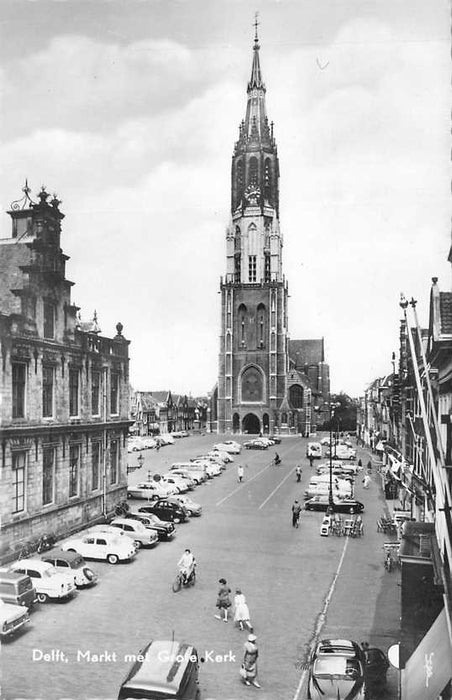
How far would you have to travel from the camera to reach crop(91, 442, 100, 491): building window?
30.5 meters

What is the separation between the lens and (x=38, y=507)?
24.9 metres

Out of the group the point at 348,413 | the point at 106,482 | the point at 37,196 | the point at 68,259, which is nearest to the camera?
the point at 37,196

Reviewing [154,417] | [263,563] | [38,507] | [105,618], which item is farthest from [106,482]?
[154,417]

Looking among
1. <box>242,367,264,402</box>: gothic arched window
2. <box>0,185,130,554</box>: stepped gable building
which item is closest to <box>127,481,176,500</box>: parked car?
<box>0,185,130,554</box>: stepped gable building

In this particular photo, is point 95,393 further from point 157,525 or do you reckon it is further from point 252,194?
point 252,194

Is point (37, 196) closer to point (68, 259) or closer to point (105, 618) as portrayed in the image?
point (68, 259)

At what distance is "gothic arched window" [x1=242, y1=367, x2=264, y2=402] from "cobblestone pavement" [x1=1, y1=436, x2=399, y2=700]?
64.5m

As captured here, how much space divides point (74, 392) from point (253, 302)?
68.9m

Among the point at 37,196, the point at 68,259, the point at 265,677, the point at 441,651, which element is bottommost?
the point at 265,677

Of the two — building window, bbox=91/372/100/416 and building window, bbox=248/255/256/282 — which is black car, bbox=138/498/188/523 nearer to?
building window, bbox=91/372/100/416

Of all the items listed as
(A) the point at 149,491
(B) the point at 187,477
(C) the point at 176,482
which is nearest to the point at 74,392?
(A) the point at 149,491

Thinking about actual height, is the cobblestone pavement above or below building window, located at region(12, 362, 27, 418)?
below

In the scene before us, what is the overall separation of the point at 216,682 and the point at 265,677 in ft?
3.87

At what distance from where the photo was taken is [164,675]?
12.5m
